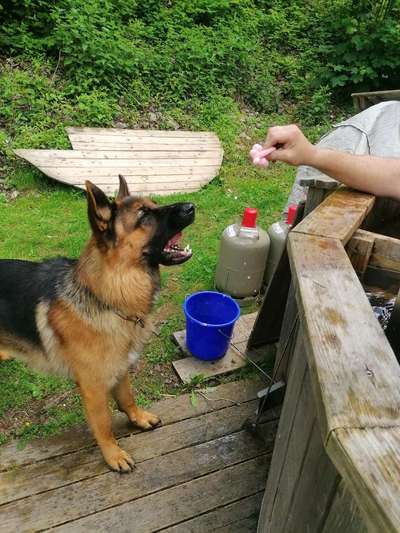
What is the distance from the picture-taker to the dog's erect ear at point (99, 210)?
6.08 feet

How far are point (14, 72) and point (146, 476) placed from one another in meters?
6.13

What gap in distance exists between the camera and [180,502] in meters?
2.21

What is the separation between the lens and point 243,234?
12.0 feet

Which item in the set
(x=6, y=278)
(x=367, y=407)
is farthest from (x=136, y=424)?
(x=367, y=407)

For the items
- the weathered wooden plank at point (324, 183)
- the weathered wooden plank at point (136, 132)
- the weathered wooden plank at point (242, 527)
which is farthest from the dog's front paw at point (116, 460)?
the weathered wooden plank at point (136, 132)

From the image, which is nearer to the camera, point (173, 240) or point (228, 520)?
point (228, 520)

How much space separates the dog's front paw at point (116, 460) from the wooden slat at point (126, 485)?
1.5 inches

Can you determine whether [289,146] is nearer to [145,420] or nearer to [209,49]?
[145,420]

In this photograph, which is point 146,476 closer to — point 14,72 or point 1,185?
point 1,185

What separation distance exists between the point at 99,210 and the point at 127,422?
145cm

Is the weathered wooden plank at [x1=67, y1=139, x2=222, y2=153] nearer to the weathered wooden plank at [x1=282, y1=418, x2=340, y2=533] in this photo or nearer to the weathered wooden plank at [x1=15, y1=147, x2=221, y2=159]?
the weathered wooden plank at [x1=15, y1=147, x2=221, y2=159]

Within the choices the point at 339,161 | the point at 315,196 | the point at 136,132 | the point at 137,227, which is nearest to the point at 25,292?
the point at 137,227

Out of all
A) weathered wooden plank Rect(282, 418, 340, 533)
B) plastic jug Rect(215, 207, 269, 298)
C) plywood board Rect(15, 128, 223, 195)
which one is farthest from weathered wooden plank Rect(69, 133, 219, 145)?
weathered wooden plank Rect(282, 418, 340, 533)

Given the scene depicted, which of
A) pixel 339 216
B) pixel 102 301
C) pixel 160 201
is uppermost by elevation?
pixel 339 216
